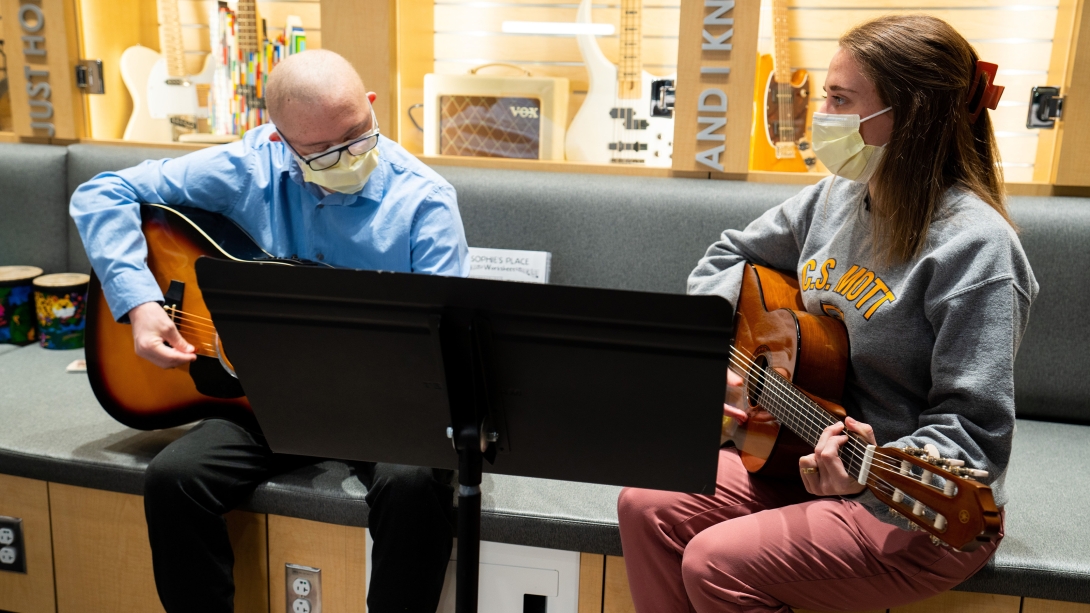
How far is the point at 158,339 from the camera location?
1.71m

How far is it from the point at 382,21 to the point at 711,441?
1887mm

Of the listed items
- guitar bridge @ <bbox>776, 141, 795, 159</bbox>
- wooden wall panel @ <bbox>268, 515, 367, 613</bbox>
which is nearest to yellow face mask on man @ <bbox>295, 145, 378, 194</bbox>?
wooden wall panel @ <bbox>268, 515, 367, 613</bbox>

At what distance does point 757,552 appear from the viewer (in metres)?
1.38

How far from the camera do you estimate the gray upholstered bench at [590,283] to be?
165 centimetres

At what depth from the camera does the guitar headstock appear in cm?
102

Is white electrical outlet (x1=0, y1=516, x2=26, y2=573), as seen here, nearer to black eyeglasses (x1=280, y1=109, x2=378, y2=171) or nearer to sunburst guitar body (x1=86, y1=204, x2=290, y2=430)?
sunburst guitar body (x1=86, y1=204, x2=290, y2=430)

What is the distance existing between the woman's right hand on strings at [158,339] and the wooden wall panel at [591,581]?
2.99 feet

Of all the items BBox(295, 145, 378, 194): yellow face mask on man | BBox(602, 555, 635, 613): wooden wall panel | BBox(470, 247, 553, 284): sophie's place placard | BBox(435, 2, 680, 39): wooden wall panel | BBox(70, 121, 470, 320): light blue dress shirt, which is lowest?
BBox(602, 555, 635, 613): wooden wall panel

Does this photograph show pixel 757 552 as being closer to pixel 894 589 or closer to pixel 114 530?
pixel 894 589

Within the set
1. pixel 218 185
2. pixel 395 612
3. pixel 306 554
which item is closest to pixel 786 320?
pixel 395 612

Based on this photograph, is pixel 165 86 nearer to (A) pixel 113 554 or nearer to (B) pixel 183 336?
(B) pixel 183 336

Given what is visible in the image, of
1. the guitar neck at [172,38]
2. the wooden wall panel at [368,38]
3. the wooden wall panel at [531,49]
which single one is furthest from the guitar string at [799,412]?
the guitar neck at [172,38]

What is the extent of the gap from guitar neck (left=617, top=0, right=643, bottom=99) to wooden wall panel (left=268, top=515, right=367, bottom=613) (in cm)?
154

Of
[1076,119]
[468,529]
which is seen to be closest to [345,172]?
[468,529]
